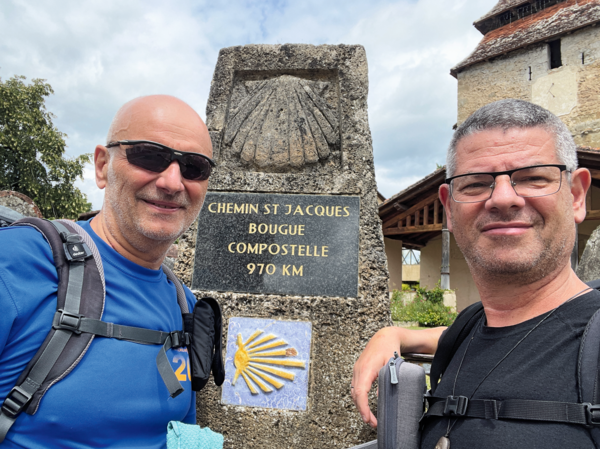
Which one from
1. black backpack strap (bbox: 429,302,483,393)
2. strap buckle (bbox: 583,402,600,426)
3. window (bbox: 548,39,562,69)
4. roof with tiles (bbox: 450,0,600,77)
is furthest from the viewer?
window (bbox: 548,39,562,69)

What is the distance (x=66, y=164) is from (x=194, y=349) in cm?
1713

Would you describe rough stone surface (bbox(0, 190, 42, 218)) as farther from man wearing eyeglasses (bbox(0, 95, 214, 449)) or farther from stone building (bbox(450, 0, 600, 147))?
stone building (bbox(450, 0, 600, 147))

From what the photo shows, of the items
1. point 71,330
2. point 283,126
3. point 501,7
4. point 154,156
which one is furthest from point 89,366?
point 501,7

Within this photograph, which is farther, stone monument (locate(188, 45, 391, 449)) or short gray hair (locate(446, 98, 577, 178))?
stone monument (locate(188, 45, 391, 449))

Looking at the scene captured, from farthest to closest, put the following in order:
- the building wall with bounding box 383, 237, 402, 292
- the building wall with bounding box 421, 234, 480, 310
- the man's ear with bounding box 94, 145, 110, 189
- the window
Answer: the window < the building wall with bounding box 383, 237, 402, 292 < the building wall with bounding box 421, 234, 480, 310 < the man's ear with bounding box 94, 145, 110, 189

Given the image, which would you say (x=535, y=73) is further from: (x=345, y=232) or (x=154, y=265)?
(x=154, y=265)

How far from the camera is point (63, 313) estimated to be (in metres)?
0.93

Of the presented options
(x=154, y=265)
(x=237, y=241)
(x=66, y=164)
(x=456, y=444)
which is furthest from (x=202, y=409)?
(x=66, y=164)

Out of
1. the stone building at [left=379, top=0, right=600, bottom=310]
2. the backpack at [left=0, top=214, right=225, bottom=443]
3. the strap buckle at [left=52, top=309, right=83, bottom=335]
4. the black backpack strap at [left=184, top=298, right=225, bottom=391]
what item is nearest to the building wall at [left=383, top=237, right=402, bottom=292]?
the stone building at [left=379, top=0, right=600, bottom=310]

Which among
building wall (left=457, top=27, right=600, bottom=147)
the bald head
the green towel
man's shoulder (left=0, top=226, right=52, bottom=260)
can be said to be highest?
building wall (left=457, top=27, right=600, bottom=147)

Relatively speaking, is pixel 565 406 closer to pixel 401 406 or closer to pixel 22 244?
pixel 401 406

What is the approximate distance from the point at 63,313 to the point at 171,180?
1.48 feet

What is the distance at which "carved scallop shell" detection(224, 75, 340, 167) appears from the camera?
258cm

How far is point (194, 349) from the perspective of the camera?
1.27 metres
